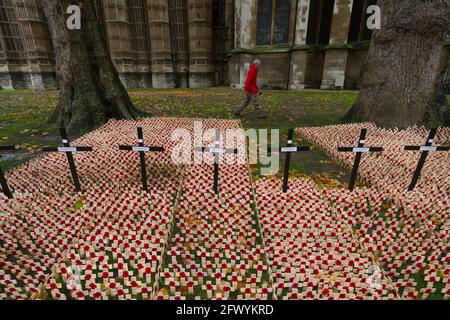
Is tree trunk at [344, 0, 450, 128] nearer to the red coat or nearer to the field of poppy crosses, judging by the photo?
the field of poppy crosses

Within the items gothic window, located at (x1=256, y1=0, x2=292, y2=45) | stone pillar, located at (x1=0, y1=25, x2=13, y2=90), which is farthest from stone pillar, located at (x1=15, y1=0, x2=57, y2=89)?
gothic window, located at (x1=256, y1=0, x2=292, y2=45)

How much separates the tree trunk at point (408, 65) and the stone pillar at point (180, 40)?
2079cm

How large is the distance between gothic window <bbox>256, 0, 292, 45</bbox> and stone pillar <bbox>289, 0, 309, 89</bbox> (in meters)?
0.92

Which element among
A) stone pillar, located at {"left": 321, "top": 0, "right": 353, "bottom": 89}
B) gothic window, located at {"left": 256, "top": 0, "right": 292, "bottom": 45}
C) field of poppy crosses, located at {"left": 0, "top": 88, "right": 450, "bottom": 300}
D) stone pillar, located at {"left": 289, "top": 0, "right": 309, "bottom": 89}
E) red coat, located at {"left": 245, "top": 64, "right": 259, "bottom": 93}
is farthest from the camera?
gothic window, located at {"left": 256, "top": 0, "right": 292, "bottom": 45}

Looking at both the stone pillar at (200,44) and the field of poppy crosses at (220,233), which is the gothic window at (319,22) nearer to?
the stone pillar at (200,44)

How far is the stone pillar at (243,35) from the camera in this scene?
19906 millimetres

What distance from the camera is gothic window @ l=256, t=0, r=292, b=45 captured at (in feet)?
63.4

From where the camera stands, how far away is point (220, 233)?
3027mm

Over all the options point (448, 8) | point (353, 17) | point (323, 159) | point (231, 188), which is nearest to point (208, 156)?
point (231, 188)

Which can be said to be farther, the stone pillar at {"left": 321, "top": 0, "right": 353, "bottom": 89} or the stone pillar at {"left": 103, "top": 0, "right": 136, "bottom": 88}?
the stone pillar at {"left": 103, "top": 0, "right": 136, "bottom": 88}

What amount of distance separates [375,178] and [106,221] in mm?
4172

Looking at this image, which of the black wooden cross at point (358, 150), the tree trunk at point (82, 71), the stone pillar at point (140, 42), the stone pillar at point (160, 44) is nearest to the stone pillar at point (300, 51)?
the stone pillar at point (160, 44)

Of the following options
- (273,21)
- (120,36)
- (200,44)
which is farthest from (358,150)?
(120,36)

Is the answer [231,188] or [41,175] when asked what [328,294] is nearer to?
[231,188]
